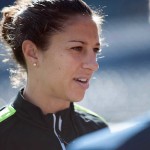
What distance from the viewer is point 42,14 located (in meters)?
1.57

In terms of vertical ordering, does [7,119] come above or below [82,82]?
below

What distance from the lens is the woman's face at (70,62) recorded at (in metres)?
1.48

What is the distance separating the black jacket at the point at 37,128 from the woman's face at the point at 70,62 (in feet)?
0.29

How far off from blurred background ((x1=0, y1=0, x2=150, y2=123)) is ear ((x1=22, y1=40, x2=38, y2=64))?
95.5 inches

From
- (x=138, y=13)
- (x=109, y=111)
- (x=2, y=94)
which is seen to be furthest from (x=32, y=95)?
(x=138, y=13)

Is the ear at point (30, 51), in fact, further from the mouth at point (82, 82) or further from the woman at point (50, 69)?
the mouth at point (82, 82)

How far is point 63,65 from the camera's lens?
4.93ft

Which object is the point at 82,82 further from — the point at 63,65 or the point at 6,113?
the point at 6,113

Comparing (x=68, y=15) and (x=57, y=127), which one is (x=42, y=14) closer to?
(x=68, y=15)

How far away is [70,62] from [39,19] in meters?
0.21

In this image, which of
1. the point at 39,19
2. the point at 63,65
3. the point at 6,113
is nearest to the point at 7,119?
the point at 6,113

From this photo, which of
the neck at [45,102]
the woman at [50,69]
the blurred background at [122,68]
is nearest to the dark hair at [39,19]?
the woman at [50,69]

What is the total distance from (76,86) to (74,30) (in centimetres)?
20

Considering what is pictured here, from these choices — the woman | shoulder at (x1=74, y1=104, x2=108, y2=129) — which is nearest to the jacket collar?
the woman
